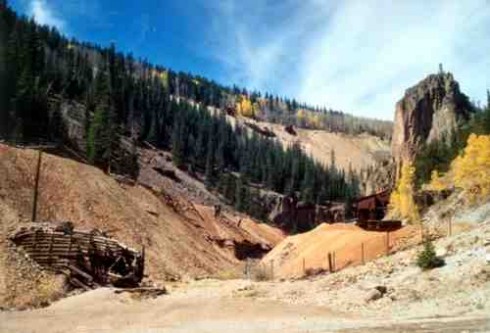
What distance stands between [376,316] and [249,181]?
146200 millimetres

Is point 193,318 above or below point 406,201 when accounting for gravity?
below

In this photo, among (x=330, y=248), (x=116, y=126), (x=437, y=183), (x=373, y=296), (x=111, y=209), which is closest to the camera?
(x=373, y=296)

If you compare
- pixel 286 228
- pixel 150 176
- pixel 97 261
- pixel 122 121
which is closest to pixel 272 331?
pixel 97 261

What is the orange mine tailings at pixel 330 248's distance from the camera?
181 feet

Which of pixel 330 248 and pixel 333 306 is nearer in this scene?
pixel 333 306

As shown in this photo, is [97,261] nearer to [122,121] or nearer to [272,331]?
[272,331]

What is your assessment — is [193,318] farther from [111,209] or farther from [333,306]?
[111,209]

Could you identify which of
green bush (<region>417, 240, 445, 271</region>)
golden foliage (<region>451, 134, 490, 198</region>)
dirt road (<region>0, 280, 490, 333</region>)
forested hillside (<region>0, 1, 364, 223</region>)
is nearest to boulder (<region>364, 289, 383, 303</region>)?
dirt road (<region>0, 280, 490, 333</region>)

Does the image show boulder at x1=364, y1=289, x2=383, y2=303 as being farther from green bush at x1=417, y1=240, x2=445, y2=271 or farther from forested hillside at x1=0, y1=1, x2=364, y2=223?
forested hillside at x1=0, y1=1, x2=364, y2=223

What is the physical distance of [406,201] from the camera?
94.3 meters

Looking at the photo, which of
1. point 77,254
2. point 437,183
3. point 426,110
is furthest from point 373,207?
point 77,254

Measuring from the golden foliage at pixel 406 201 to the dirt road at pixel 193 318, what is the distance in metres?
57.6

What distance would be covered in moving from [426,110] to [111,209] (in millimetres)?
98689

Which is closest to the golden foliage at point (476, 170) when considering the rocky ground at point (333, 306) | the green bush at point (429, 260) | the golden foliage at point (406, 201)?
the golden foliage at point (406, 201)
